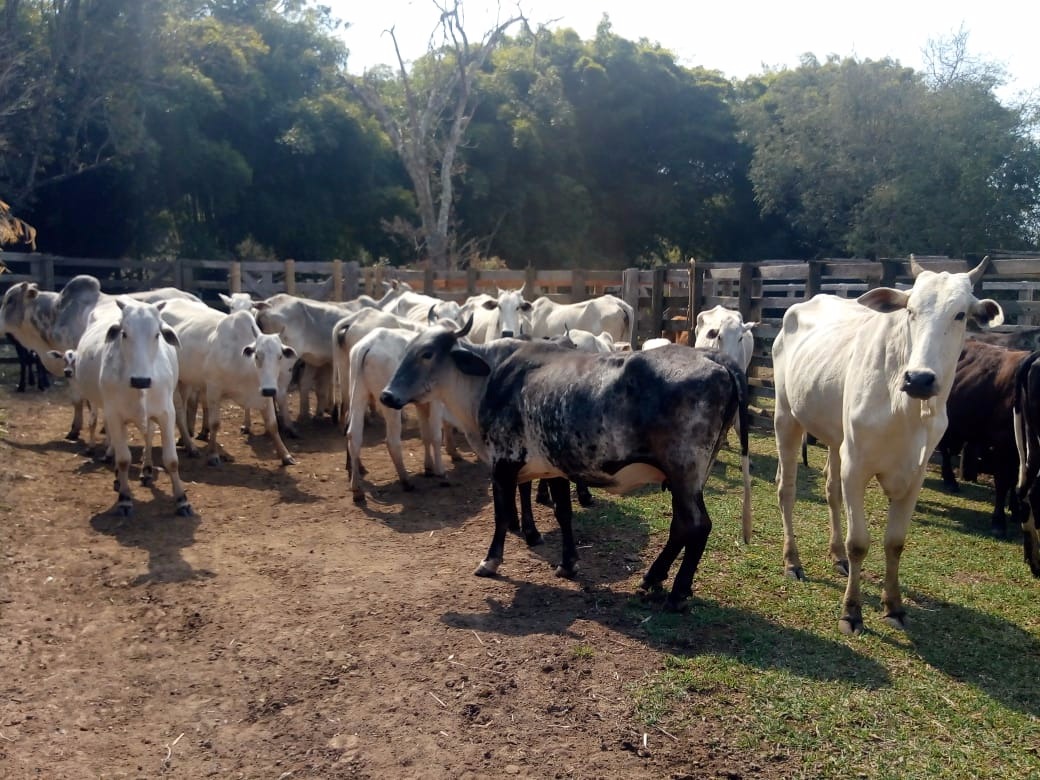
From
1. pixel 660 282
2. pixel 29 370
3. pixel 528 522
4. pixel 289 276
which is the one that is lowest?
pixel 528 522

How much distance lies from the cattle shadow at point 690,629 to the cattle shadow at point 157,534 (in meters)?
2.38

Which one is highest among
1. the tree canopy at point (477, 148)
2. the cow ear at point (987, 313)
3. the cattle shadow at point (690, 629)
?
the tree canopy at point (477, 148)

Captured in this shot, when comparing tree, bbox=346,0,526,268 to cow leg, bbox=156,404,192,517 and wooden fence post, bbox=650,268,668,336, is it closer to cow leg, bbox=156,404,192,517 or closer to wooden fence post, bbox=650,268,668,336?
wooden fence post, bbox=650,268,668,336

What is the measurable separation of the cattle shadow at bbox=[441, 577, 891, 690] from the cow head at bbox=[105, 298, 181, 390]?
413 cm

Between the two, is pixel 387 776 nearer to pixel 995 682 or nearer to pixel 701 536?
pixel 701 536

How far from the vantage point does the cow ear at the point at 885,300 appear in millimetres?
5676

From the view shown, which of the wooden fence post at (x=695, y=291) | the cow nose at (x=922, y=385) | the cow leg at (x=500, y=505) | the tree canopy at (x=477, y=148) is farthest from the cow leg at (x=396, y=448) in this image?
the tree canopy at (x=477, y=148)

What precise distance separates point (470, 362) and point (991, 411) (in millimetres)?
4887

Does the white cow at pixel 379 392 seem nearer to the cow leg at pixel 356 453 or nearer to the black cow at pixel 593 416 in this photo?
the cow leg at pixel 356 453

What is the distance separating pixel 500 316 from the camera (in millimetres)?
13094

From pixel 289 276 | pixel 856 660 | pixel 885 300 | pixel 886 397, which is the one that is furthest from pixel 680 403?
pixel 289 276

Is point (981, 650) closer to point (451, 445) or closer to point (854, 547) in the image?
point (854, 547)

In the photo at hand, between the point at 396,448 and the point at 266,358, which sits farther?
the point at 266,358

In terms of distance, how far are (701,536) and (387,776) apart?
2.52 m
